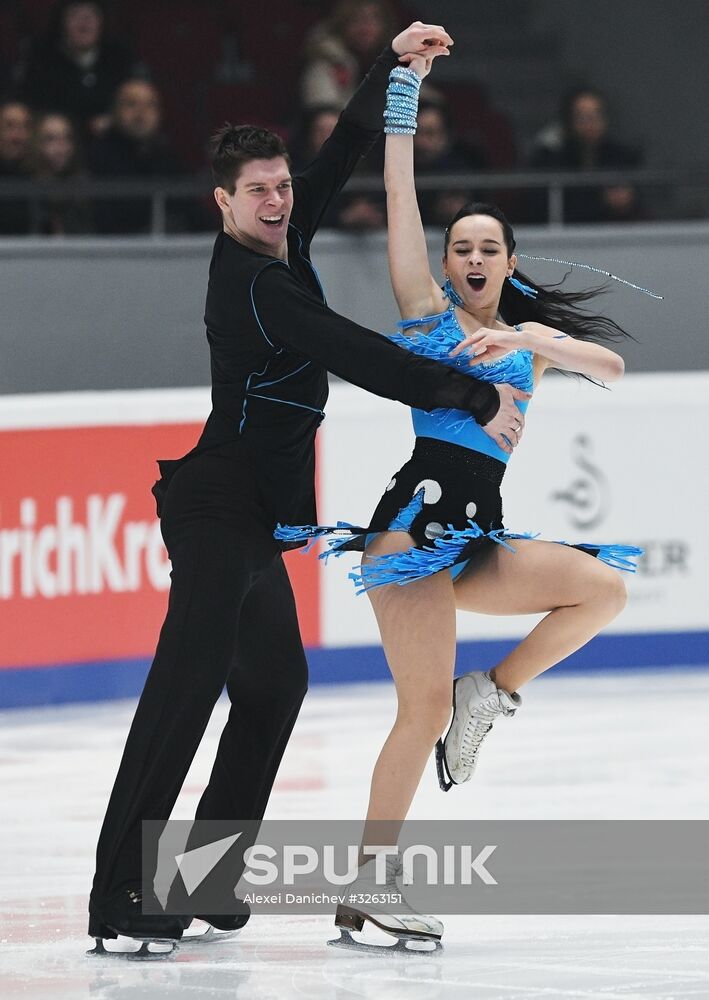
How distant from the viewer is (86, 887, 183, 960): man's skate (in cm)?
343

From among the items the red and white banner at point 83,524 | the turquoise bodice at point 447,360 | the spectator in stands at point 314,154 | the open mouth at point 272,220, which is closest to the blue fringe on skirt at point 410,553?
the turquoise bodice at point 447,360

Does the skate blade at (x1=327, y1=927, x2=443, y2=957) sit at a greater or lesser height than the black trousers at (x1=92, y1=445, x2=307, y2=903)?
lesser

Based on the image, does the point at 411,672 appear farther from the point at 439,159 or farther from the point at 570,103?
the point at 570,103

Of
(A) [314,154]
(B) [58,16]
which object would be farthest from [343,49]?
(B) [58,16]

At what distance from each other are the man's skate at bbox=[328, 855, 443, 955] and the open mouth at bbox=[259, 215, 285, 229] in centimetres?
129

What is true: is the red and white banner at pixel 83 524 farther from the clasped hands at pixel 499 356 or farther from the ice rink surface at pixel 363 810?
the clasped hands at pixel 499 356

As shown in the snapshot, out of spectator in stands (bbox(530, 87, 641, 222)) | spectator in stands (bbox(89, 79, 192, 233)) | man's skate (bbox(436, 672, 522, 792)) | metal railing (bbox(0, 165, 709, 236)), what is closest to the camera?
man's skate (bbox(436, 672, 522, 792))

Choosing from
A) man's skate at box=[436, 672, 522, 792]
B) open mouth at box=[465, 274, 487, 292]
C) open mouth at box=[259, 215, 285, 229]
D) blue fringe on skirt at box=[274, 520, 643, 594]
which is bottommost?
man's skate at box=[436, 672, 522, 792]

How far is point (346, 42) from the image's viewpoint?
8.31 meters

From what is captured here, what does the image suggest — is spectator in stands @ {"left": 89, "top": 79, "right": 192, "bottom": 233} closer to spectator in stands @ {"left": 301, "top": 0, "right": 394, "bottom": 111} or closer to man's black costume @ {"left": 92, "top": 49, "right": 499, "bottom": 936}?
spectator in stands @ {"left": 301, "top": 0, "right": 394, "bottom": 111}

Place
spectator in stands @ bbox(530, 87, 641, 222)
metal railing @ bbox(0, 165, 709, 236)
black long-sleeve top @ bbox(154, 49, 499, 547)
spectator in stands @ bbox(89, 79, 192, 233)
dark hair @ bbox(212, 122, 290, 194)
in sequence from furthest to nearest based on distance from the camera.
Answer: spectator in stands @ bbox(530, 87, 641, 222)
spectator in stands @ bbox(89, 79, 192, 233)
metal railing @ bbox(0, 165, 709, 236)
dark hair @ bbox(212, 122, 290, 194)
black long-sleeve top @ bbox(154, 49, 499, 547)

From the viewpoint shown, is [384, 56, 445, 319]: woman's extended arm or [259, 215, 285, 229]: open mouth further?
[384, 56, 445, 319]: woman's extended arm

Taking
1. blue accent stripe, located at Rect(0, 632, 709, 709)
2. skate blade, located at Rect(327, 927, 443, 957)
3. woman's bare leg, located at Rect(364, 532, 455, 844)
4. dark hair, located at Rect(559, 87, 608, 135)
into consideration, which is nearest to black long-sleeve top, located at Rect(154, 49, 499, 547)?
woman's bare leg, located at Rect(364, 532, 455, 844)

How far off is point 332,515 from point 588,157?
103 inches
